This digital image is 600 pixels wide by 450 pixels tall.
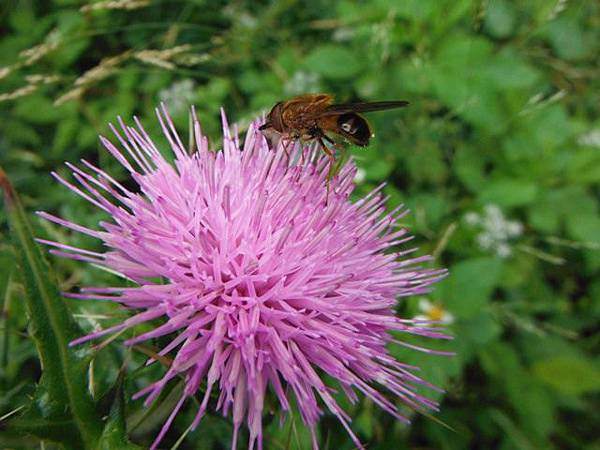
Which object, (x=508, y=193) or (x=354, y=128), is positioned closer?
(x=354, y=128)

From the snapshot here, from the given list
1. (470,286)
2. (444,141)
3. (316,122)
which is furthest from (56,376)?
(444,141)

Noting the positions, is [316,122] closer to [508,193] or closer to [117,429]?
[117,429]

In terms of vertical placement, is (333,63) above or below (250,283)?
above

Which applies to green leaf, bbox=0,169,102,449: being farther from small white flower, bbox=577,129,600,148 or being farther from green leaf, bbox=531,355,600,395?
small white flower, bbox=577,129,600,148

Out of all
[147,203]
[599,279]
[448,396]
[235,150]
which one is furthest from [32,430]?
[599,279]

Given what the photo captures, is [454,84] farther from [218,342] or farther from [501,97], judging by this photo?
[218,342]

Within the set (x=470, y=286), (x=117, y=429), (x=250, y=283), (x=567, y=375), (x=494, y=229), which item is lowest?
(x=117, y=429)
